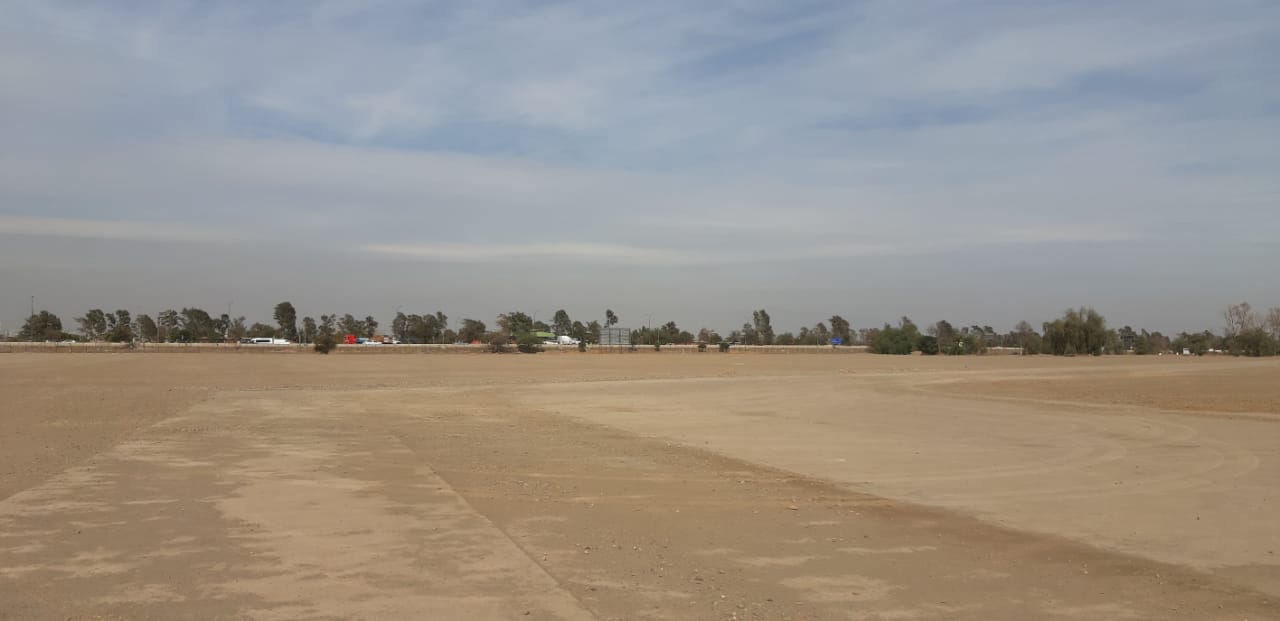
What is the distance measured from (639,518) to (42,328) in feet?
640

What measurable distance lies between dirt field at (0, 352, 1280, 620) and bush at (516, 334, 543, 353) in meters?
102

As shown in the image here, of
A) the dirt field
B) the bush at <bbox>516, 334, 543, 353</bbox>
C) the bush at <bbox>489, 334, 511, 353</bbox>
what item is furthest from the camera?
the bush at <bbox>516, 334, 543, 353</bbox>

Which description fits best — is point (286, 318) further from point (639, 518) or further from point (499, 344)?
point (639, 518)

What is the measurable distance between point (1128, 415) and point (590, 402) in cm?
1505

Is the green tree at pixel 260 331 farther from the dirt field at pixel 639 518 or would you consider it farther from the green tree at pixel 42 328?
the dirt field at pixel 639 518

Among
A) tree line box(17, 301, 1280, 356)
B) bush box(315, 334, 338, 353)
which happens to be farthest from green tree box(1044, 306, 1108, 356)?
bush box(315, 334, 338, 353)

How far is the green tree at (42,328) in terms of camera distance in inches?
6452

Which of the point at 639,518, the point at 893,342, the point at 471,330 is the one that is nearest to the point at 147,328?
the point at 471,330

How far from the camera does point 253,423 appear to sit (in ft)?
67.8

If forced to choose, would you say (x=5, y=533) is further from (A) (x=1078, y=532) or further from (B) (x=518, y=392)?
(B) (x=518, y=392)

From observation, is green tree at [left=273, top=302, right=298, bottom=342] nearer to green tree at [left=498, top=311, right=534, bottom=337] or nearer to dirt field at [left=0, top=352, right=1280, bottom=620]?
green tree at [left=498, top=311, right=534, bottom=337]

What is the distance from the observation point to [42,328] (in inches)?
6762

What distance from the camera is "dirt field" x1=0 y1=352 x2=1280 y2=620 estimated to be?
6.73m

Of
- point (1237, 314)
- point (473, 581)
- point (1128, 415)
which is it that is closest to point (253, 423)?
point (473, 581)
